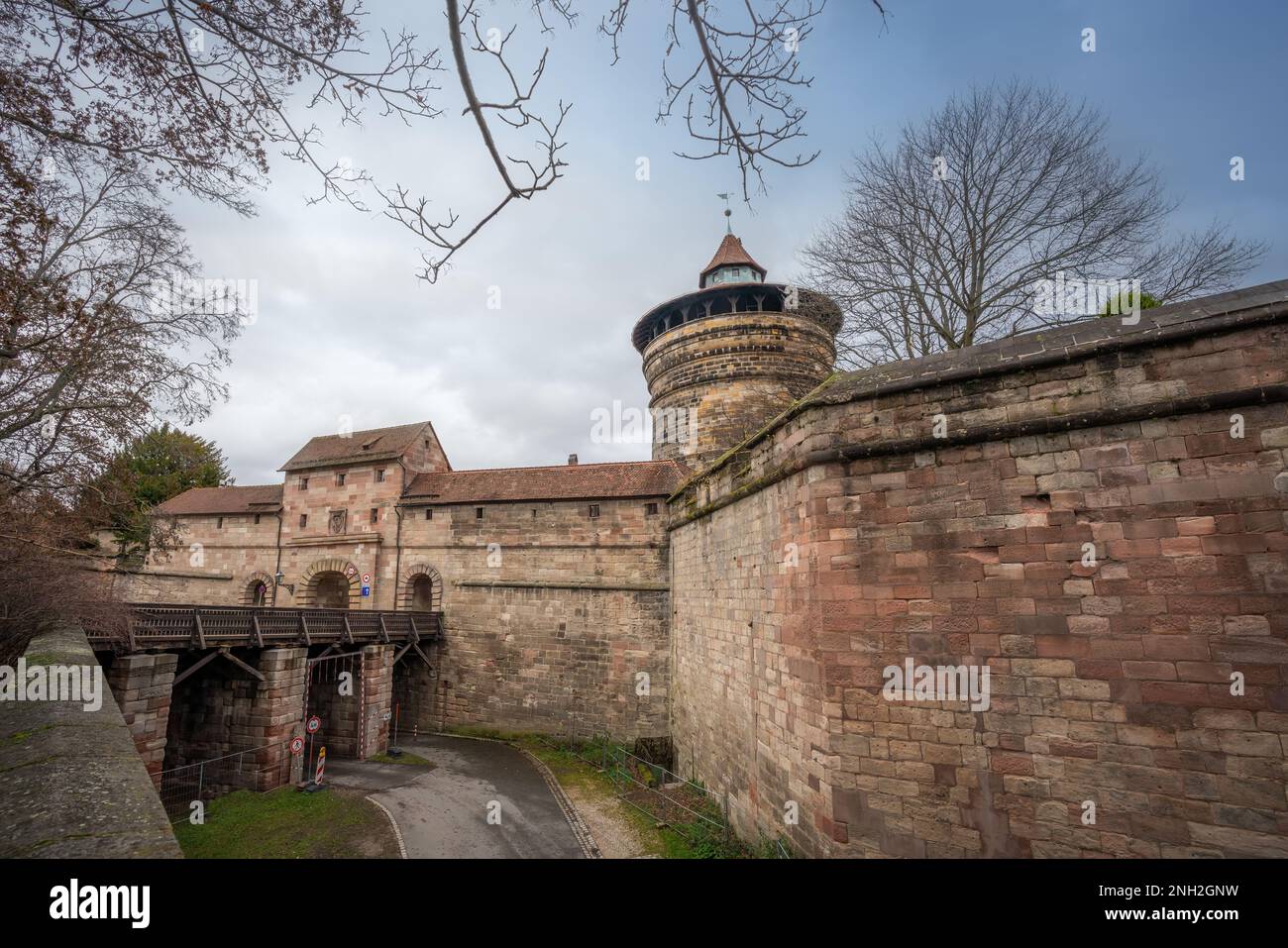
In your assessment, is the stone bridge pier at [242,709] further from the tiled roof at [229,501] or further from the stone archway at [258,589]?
the tiled roof at [229,501]

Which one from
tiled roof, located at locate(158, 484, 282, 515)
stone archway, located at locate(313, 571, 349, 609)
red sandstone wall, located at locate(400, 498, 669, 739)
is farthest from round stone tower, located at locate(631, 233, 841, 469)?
tiled roof, located at locate(158, 484, 282, 515)

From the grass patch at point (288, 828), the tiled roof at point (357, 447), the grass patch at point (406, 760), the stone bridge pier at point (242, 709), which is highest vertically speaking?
the tiled roof at point (357, 447)

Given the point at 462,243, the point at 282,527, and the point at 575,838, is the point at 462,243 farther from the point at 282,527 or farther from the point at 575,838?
the point at 282,527

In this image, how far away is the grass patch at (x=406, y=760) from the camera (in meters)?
15.6

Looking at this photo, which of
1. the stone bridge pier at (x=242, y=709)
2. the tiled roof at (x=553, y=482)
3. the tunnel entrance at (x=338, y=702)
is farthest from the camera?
the tiled roof at (x=553, y=482)

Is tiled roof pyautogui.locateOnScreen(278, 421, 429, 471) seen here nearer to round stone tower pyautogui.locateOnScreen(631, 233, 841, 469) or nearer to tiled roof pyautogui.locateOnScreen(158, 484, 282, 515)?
tiled roof pyautogui.locateOnScreen(158, 484, 282, 515)

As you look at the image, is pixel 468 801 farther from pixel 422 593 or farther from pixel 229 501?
pixel 229 501

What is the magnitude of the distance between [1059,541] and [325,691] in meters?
18.0

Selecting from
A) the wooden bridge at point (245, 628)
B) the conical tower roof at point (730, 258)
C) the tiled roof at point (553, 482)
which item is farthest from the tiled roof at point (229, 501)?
the conical tower roof at point (730, 258)

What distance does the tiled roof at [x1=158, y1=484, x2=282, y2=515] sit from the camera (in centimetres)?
2495

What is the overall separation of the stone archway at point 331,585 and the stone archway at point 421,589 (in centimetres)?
179

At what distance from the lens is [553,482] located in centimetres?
2080
